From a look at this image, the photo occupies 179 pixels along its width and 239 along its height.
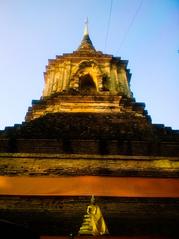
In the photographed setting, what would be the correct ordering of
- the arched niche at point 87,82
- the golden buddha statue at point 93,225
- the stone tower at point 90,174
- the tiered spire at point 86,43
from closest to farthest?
1. the golden buddha statue at point 93,225
2. the stone tower at point 90,174
3. the arched niche at point 87,82
4. the tiered spire at point 86,43

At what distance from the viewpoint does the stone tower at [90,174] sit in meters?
6.31

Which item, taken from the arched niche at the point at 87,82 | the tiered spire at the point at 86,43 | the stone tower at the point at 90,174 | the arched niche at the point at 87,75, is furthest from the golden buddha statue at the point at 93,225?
the tiered spire at the point at 86,43

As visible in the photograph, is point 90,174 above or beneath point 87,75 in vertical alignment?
beneath

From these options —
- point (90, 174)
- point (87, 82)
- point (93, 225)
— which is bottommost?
point (93, 225)

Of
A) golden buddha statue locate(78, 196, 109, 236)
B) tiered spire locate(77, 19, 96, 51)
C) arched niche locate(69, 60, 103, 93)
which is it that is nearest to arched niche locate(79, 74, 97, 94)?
arched niche locate(69, 60, 103, 93)

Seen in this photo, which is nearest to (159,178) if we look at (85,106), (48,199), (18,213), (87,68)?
(48,199)

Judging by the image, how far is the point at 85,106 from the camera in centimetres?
1234

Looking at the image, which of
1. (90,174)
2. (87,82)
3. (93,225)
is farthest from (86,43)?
(93,225)

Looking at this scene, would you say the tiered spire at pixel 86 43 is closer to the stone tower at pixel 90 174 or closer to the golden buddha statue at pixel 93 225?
the stone tower at pixel 90 174

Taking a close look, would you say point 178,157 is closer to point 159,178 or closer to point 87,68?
point 159,178

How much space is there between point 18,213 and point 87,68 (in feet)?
32.1

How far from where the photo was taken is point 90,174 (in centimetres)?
746

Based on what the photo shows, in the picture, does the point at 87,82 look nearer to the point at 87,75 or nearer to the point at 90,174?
the point at 87,75

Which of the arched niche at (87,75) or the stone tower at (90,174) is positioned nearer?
the stone tower at (90,174)
